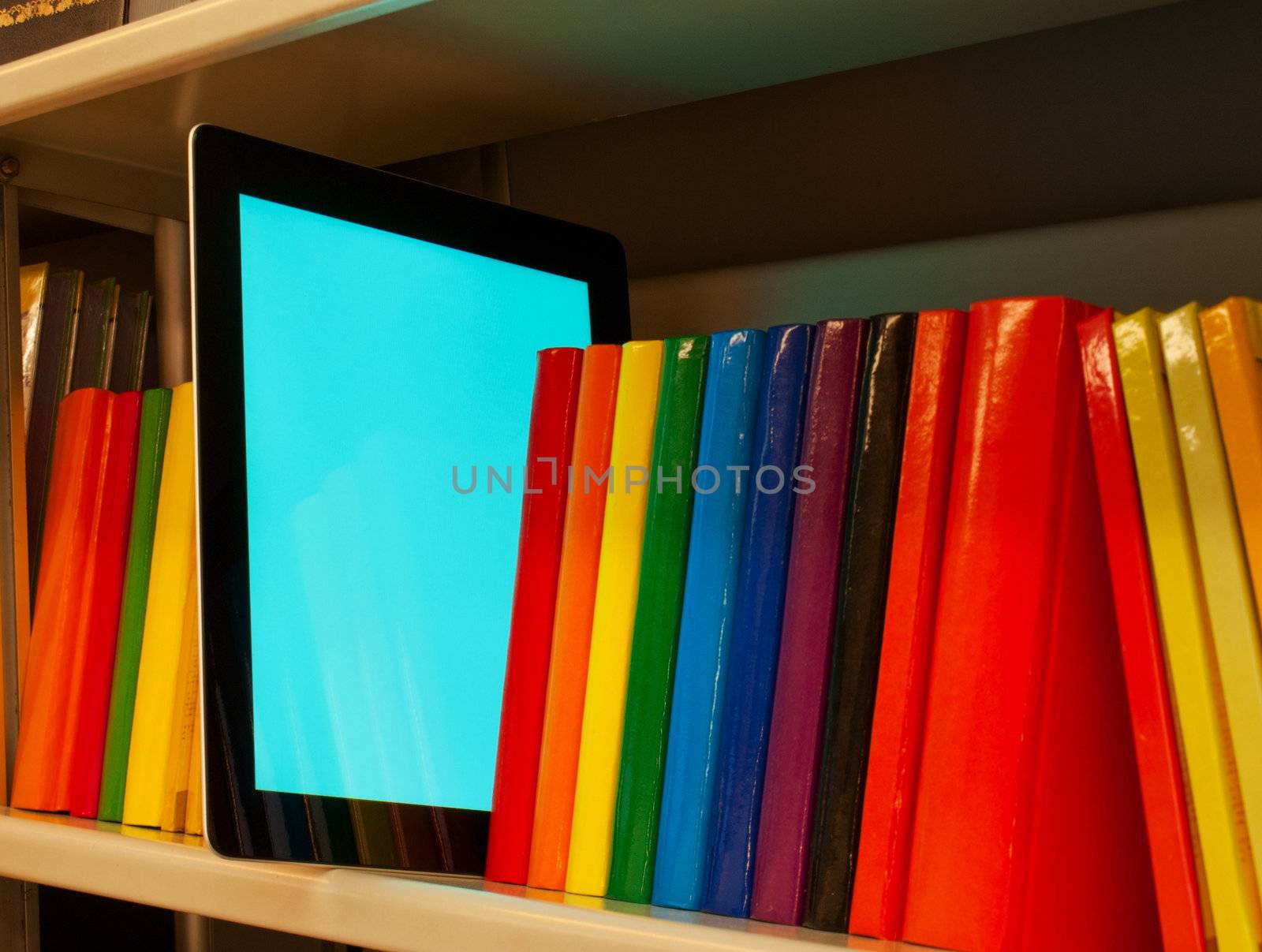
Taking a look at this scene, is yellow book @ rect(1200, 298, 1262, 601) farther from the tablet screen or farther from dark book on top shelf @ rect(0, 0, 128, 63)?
dark book on top shelf @ rect(0, 0, 128, 63)

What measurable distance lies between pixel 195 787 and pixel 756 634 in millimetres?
415

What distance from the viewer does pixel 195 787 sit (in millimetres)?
802

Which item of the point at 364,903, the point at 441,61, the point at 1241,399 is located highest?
the point at 441,61


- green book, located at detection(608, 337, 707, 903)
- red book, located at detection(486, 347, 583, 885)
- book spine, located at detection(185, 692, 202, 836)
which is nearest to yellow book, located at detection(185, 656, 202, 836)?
book spine, located at detection(185, 692, 202, 836)

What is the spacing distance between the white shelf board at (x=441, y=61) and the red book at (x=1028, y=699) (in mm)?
313

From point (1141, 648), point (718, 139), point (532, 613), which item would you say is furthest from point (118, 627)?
point (1141, 648)

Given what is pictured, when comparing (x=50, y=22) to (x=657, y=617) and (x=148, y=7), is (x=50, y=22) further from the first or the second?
(x=657, y=617)

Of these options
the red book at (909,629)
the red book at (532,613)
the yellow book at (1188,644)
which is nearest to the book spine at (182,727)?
the red book at (532,613)

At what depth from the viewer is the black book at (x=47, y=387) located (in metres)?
0.96

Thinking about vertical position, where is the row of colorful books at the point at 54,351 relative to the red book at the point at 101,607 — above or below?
above

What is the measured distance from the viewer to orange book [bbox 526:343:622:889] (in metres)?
0.64

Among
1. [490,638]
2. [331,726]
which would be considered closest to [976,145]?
[490,638]

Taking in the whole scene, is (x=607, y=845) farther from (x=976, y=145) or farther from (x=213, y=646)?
(x=976, y=145)

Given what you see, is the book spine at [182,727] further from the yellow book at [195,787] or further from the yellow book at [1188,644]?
the yellow book at [1188,644]
